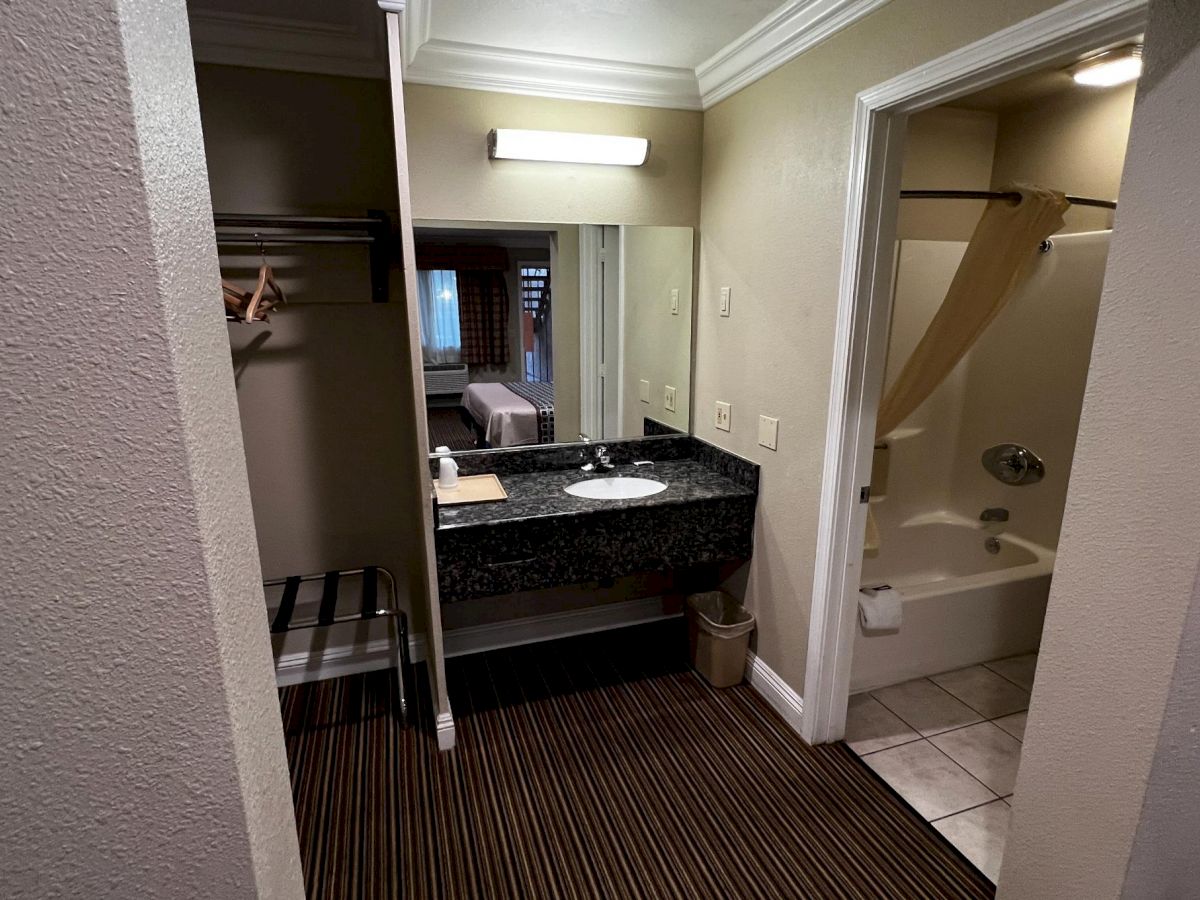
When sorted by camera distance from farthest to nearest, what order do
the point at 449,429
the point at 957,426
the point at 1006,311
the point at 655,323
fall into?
the point at 957,426
the point at 1006,311
the point at 655,323
the point at 449,429

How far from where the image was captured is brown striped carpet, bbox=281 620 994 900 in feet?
5.37

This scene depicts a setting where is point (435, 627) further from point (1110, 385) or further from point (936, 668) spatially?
point (936, 668)

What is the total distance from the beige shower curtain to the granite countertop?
58cm

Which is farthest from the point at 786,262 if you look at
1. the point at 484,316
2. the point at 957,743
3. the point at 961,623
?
the point at 957,743

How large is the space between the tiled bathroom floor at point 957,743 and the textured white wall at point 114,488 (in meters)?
1.95

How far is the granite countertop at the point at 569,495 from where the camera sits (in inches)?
80.9

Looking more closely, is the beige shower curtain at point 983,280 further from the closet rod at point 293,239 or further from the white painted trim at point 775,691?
the closet rod at point 293,239

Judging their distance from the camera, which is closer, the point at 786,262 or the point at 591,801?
the point at 591,801

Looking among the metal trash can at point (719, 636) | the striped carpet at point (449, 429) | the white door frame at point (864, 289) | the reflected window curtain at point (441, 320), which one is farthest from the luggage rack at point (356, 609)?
the white door frame at point (864, 289)

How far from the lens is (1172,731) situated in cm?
99

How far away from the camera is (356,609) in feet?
8.10

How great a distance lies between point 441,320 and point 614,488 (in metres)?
0.91

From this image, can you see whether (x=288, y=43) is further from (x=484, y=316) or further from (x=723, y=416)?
(x=723, y=416)

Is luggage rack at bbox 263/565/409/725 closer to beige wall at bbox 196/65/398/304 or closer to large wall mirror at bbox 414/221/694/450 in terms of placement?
large wall mirror at bbox 414/221/694/450
